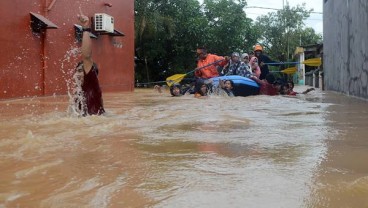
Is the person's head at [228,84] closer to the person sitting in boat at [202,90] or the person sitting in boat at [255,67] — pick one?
the person sitting in boat at [202,90]

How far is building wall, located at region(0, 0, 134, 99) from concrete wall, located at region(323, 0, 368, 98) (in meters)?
7.39

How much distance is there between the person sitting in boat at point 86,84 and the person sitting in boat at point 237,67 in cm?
593

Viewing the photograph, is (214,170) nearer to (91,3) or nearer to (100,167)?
(100,167)

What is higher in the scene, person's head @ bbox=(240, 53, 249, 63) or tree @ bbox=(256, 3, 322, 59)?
tree @ bbox=(256, 3, 322, 59)

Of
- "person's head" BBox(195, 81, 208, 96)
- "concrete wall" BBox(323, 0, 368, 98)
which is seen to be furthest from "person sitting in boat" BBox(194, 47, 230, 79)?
"concrete wall" BBox(323, 0, 368, 98)

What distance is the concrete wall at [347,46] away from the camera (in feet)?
30.0

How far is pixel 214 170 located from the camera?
2604 millimetres

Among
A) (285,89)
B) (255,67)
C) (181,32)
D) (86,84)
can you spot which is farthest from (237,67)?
(181,32)

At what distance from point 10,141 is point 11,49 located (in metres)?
6.70

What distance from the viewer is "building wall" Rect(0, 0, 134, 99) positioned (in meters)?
9.76

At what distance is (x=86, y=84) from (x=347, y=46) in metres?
8.02

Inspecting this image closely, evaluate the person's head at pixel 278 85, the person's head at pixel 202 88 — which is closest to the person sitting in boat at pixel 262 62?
the person's head at pixel 278 85

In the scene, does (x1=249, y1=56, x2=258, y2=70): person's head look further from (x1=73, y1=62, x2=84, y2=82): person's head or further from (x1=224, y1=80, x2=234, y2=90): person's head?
(x1=73, y1=62, x2=84, y2=82): person's head

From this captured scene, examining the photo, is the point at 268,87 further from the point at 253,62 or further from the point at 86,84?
the point at 86,84
